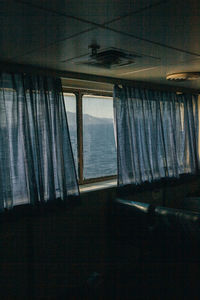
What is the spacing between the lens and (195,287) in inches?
80.9

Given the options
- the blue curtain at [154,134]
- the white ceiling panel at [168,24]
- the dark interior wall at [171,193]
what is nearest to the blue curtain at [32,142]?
the blue curtain at [154,134]

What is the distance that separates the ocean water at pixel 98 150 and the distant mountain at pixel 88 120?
23 mm

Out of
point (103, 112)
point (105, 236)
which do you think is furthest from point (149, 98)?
point (105, 236)

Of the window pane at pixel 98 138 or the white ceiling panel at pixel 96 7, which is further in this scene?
the window pane at pixel 98 138

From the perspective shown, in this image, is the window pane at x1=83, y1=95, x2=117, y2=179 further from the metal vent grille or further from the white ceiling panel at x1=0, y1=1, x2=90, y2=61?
the white ceiling panel at x1=0, y1=1, x2=90, y2=61

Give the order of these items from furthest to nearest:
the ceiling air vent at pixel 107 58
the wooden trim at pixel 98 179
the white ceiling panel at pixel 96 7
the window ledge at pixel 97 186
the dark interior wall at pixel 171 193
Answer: the dark interior wall at pixel 171 193, the wooden trim at pixel 98 179, the window ledge at pixel 97 186, the ceiling air vent at pixel 107 58, the white ceiling panel at pixel 96 7

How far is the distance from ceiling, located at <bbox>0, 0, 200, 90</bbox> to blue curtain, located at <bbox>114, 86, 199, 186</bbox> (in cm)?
96

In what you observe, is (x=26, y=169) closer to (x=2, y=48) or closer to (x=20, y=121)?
(x=20, y=121)

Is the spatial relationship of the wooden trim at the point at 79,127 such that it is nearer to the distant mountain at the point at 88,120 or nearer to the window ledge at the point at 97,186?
the distant mountain at the point at 88,120

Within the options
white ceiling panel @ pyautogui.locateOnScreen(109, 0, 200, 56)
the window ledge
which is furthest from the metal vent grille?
the window ledge

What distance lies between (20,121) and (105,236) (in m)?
1.48

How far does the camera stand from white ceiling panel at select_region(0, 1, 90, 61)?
1374 mm

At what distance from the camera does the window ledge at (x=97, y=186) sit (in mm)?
3097

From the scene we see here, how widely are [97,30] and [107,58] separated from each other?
580mm
